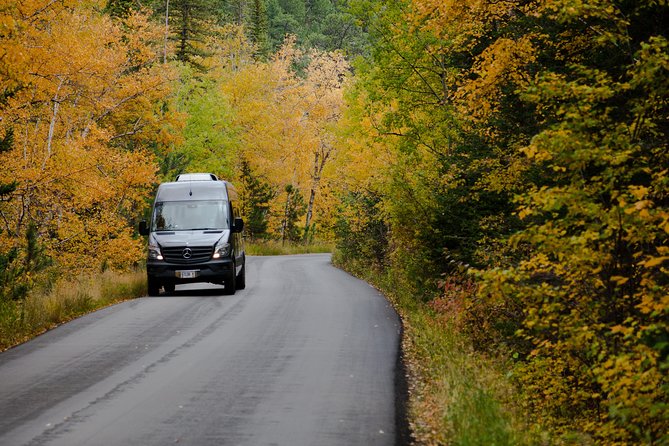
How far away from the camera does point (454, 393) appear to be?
28.1 ft

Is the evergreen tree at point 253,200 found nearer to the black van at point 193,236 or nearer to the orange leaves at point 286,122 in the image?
the orange leaves at point 286,122

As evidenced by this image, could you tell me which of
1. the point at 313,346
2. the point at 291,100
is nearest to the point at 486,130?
the point at 313,346

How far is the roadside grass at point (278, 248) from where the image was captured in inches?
2025

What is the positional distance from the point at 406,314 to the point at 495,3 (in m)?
6.96

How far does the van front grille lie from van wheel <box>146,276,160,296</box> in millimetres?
786

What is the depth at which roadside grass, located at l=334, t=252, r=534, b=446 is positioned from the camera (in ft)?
24.0

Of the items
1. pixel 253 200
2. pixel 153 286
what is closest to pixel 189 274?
pixel 153 286

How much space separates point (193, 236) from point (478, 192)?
7899 millimetres

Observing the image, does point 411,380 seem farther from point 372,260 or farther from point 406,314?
point 372,260

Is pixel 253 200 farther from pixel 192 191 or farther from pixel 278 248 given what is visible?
pixel 192 191

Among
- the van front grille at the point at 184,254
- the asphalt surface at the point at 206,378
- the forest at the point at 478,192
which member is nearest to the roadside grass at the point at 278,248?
the forest at the point at 478,192

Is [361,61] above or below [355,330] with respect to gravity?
above

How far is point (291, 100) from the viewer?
2414 inches

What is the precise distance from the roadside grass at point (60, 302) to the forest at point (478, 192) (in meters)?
0.22
